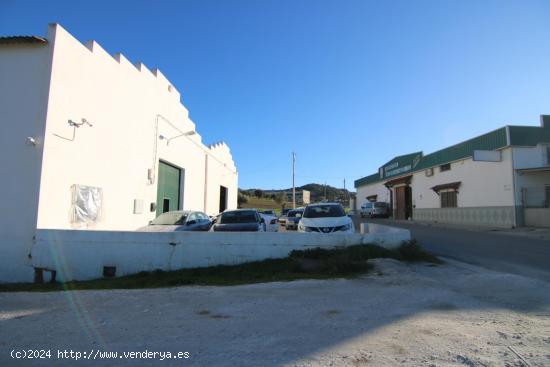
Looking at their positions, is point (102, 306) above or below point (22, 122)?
below

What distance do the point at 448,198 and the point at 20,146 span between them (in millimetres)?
30604

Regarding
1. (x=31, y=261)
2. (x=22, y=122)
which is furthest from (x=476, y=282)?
(x=22, y=122)

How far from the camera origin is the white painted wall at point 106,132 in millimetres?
10430

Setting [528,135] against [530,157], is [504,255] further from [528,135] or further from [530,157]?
[528,135]

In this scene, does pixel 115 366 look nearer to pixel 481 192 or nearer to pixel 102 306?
pixel 102 306

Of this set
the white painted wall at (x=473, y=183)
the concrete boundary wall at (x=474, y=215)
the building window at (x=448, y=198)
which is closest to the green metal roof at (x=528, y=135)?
the white painted wall at (x=473, y=183)

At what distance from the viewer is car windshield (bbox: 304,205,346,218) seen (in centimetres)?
1248

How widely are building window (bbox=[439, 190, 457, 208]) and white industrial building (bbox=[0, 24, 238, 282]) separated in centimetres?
2467

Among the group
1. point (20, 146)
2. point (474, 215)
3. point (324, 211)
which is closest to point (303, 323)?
point (324, 211)

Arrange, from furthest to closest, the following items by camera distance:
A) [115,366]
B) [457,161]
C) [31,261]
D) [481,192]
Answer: [457,161] → [481,192] → [31,261] → [115,366]

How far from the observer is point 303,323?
4.68 meters

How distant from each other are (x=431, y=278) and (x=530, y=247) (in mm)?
8174

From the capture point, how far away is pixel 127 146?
14.2 meters

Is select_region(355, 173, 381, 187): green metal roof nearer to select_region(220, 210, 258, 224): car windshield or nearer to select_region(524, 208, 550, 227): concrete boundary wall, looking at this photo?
select_region(524, 208, 550, 227): concrete boundary wall
